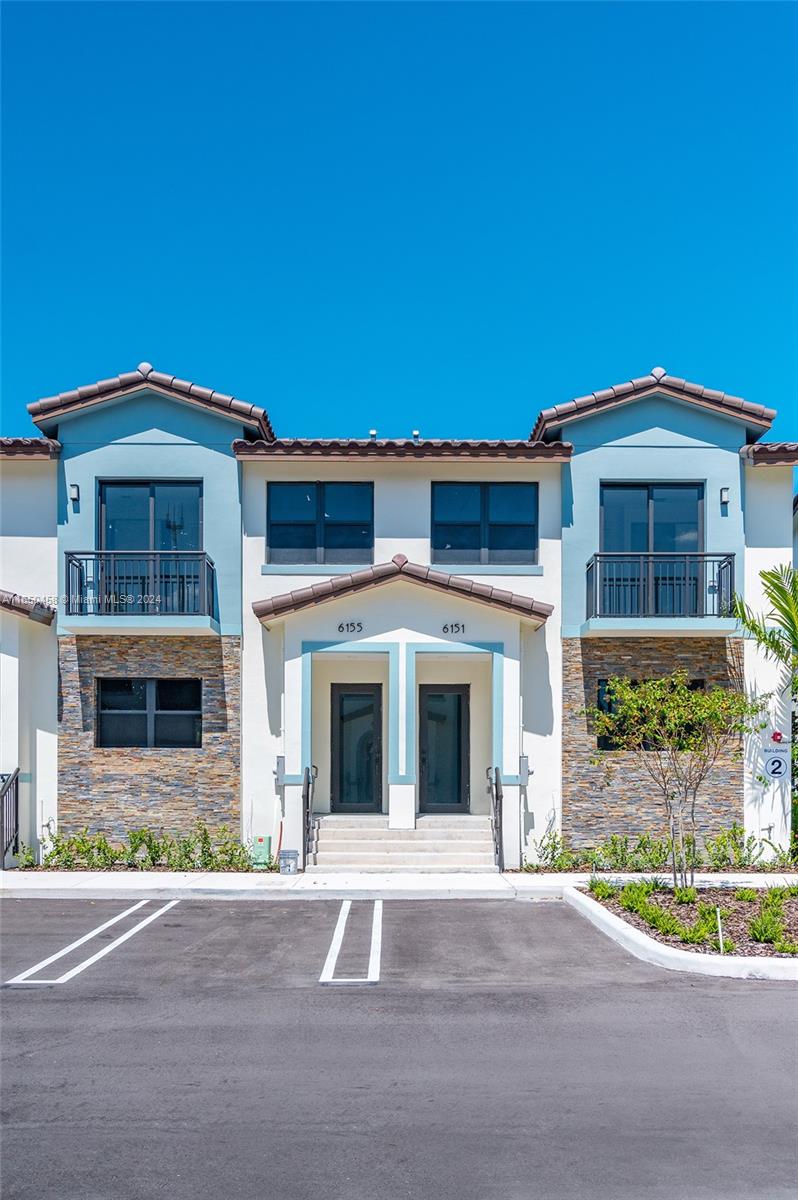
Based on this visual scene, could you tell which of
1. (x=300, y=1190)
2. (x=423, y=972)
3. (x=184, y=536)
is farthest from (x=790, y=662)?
(x=300, y=1190)

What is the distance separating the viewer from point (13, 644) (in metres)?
14.7

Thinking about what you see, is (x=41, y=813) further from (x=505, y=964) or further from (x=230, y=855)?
(x=505, y=964)

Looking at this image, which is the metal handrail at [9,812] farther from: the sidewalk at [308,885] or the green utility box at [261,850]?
the green utility box at [261,850]

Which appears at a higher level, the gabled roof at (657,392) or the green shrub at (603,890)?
the gabled roof at (657,392)

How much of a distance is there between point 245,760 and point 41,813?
350cm

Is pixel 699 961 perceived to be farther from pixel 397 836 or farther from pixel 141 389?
pixel 141 389

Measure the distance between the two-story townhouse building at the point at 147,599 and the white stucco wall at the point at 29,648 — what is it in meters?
0.25

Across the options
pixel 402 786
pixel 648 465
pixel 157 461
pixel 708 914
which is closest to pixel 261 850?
pixel 402 786

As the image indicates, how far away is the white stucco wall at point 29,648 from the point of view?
48.0 ft

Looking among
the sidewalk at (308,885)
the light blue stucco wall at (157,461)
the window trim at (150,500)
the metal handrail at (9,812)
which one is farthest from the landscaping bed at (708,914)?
the metal handrail at (9,812)

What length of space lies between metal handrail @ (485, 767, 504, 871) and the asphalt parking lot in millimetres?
3640

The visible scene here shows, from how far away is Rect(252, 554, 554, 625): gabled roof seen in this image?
1431cm

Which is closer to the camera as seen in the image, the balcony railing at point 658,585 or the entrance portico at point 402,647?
the entrance portico at point 402,647

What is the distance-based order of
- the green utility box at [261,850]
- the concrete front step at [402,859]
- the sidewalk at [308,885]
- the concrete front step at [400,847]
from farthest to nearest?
the green utility box at [261,850] < the concrete front step at [400,847] < the concrete front step at [402,859] < the sidewalk at [308,885]
